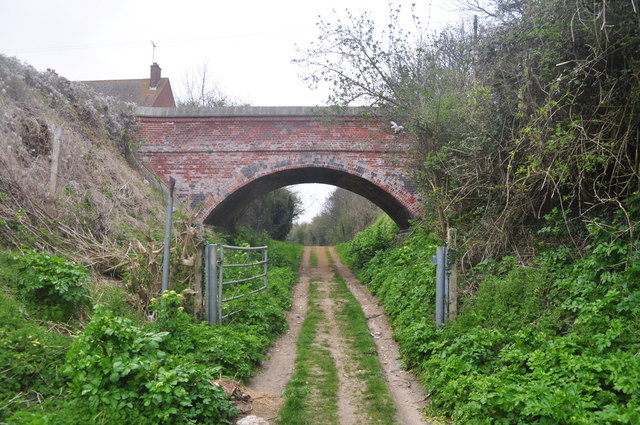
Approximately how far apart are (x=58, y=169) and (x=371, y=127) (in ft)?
27.3

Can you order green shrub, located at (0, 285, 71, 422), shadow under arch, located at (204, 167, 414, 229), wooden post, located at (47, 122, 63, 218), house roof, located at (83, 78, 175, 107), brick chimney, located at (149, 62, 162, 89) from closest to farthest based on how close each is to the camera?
green shrub, located at (0, 285, 71, 422) < wooden post, located at (47, 122, 63, 218) < shadow under arch, located at (204, 167, 414, 229) < house roof, located at (83, 78, 175, 107) < brick chimney, located at (149, 62, 162, 89)

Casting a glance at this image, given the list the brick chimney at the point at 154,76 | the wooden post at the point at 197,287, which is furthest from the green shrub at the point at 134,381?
→ the brick chimney at the point at 154,76

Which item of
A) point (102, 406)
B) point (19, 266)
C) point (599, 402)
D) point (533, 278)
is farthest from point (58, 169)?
point (599, 402)

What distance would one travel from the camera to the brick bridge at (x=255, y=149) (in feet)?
43.0

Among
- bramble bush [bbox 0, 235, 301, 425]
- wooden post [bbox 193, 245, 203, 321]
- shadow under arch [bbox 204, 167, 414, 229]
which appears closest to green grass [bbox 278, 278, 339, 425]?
bramble bush [bbox 0, 235, 301, 425]

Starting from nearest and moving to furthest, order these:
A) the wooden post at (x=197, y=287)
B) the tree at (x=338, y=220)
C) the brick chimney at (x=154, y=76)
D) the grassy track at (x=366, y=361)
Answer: the grassy track at (x=366, y=361), the wooden post at (x=197, y=287), the brick chimney at (x=154, y=76), the tree at (x=338, y=220)

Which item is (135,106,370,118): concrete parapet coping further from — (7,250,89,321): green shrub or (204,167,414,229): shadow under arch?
(7,250,89,321): green shrub

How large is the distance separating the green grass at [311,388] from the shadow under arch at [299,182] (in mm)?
6972

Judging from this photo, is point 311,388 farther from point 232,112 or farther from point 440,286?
point 232,112

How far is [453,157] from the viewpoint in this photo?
28.6 feet

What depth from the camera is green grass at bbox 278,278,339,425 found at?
429cm

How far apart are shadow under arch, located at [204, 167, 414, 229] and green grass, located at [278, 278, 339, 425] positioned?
22.9 feet

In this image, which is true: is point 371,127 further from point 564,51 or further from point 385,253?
point 564,51

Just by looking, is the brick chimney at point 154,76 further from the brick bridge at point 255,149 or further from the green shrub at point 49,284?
the green shrub at point 49,284
